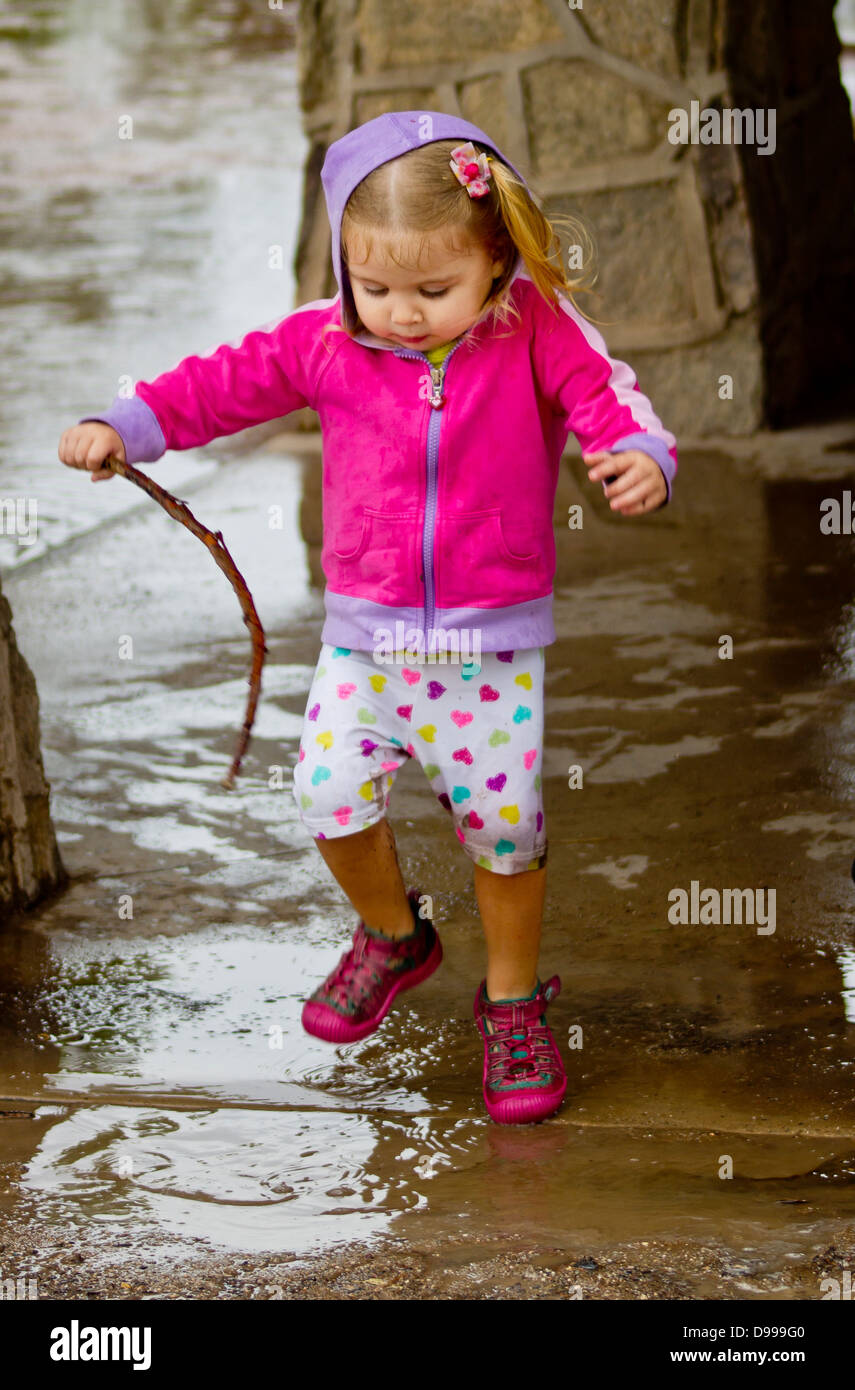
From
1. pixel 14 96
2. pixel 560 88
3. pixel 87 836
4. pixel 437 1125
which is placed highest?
pixel 14 96

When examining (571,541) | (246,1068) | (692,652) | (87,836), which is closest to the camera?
(246,1068)

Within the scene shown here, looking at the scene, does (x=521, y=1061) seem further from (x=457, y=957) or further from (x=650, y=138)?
(x=650, y=138)

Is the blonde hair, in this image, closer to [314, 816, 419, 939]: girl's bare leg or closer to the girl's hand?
the girl's hand

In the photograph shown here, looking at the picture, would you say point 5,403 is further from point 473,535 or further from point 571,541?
point 473,535

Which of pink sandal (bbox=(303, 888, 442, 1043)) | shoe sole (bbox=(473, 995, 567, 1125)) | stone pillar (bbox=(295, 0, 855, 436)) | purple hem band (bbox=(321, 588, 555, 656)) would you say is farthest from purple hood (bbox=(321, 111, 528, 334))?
stone pillar (bbox=(295, 0, 855, 436))

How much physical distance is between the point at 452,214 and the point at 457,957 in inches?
51.3

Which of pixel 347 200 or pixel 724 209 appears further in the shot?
pixel 724 209

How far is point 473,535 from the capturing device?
2.40 metres

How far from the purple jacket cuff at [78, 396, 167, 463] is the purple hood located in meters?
0.30

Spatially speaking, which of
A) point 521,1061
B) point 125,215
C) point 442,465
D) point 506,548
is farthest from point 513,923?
point 125,215

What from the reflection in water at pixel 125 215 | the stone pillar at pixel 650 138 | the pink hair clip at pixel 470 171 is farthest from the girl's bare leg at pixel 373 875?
the stone pillar at pixel 650 138

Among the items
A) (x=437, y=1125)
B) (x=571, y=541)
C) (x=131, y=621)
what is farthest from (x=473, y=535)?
(x=571, y=541)

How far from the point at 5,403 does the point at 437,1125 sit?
5038 mm

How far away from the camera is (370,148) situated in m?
2.30
